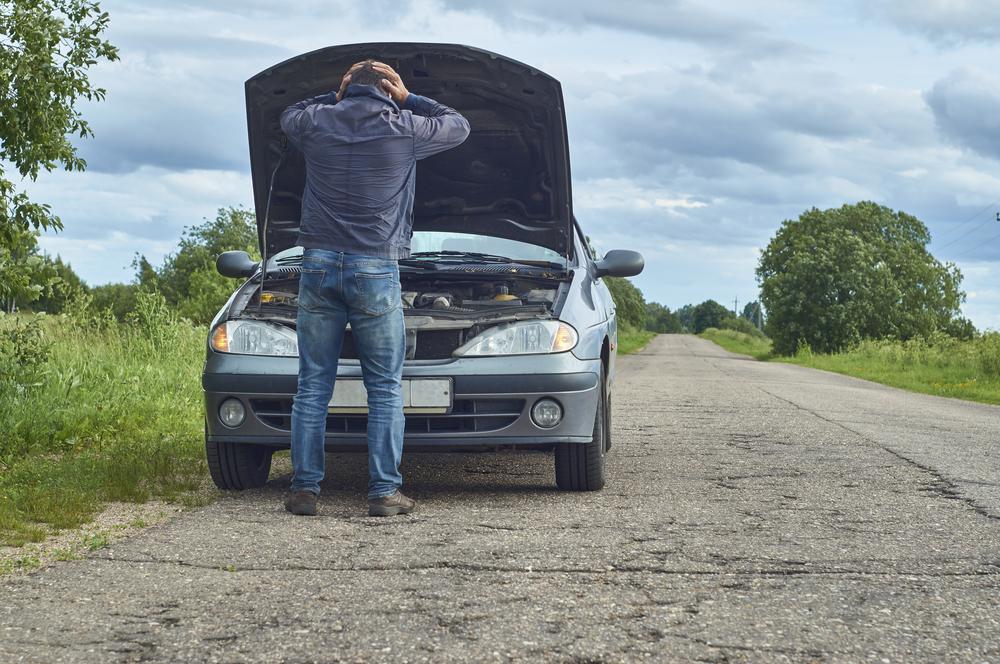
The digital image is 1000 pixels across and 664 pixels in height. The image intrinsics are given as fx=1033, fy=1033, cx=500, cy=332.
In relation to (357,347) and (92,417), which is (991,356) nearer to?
(92,417)

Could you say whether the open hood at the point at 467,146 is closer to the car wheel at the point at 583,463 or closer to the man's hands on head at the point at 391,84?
the man's hands on head at the point at 391,84

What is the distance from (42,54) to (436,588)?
5.23 meters

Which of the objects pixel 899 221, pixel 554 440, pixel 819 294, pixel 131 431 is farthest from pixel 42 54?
pixel 899 221

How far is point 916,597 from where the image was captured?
3.24 m

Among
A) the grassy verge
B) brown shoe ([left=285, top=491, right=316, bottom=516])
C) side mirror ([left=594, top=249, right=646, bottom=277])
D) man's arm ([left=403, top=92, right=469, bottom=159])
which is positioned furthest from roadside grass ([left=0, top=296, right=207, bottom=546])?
the grassy verge

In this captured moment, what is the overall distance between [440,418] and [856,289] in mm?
50725

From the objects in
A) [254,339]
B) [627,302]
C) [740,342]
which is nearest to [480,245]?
[254,339]

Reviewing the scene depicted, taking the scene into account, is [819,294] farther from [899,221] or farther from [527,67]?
[527,67]

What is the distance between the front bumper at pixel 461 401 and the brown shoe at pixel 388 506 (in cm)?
32

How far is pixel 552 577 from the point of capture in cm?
346

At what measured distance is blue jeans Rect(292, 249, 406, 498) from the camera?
4.56 meters

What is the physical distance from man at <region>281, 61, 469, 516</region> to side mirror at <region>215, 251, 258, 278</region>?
4.82 ft

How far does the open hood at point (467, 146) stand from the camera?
17.8 feet

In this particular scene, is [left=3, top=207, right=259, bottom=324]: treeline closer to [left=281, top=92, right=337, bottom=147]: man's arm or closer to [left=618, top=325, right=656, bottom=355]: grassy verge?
[left=281, top=92, right=337, bottom=147]: man's arm
